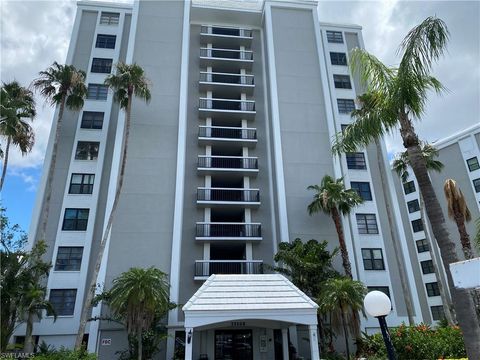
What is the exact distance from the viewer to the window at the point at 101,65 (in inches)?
1363

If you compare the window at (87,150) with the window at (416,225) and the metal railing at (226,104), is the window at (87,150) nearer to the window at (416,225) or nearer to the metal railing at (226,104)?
the metal railing at (226,104)

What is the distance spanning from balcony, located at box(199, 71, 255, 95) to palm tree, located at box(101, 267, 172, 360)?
20.4m

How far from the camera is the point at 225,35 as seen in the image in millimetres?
38031

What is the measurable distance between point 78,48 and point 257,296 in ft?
98.3

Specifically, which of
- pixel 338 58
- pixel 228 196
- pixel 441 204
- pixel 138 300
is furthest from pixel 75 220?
pixel 441 204

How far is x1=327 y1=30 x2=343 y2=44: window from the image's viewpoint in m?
39.5

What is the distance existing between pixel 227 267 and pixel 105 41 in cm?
2573

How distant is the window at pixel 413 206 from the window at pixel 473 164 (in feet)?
31.0

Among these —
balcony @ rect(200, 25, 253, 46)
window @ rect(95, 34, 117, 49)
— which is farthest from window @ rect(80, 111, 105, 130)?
balcony @ rect(200, 25, 253, 46)

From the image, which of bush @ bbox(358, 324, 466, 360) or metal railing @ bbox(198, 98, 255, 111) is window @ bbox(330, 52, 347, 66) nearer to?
metal railing @ bbox(198, 98, 255, 111)

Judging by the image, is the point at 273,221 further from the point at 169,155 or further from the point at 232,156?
the point at 169,155

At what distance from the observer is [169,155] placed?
30844 millimetres

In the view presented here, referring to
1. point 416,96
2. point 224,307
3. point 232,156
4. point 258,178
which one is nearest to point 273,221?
point 258,178

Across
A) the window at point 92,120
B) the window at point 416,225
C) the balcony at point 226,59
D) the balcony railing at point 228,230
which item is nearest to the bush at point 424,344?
the balcony railing at point 228,230
